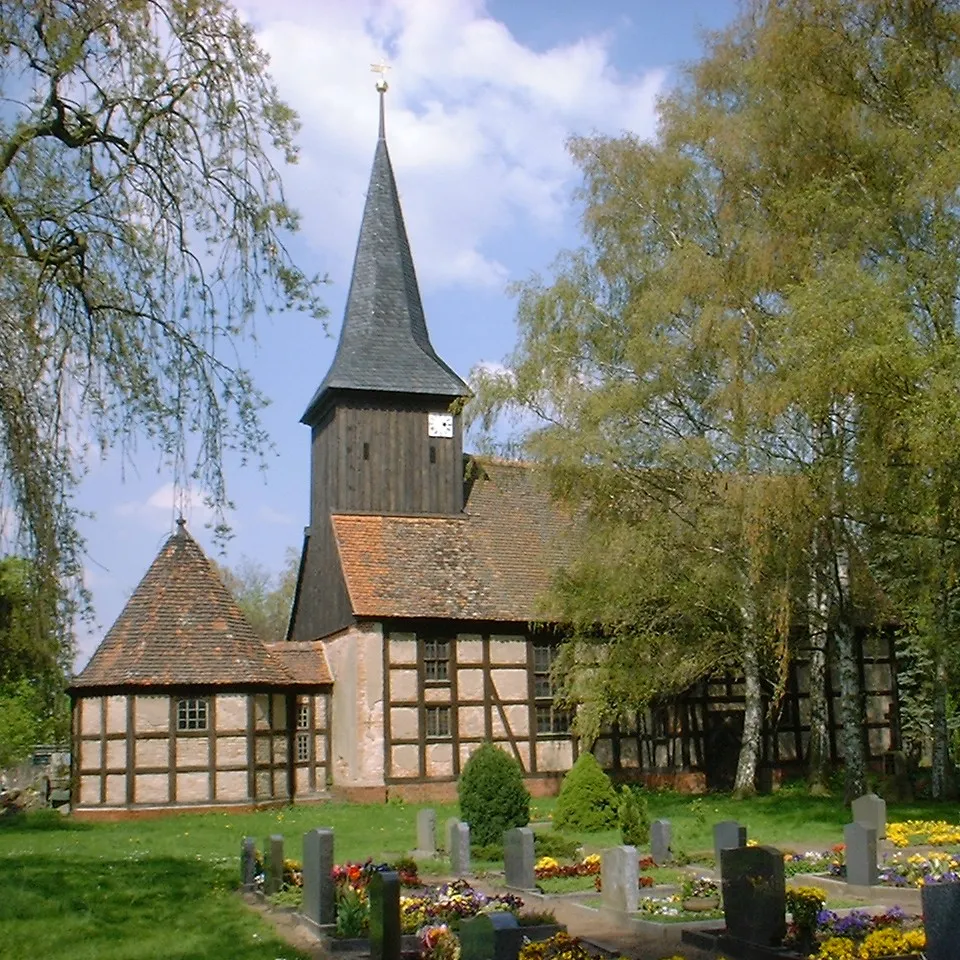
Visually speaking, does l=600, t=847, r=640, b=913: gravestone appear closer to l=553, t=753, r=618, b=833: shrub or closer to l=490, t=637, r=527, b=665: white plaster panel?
l=553, t=753, r=618, b=833: shrub

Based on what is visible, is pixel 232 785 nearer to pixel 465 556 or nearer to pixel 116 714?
pixel 116 714

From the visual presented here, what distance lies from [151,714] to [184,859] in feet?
27.4

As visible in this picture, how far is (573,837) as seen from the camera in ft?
61.4

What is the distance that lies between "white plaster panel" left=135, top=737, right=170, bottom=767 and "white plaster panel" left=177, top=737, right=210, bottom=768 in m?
0.26

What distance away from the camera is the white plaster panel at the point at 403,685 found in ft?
87.5

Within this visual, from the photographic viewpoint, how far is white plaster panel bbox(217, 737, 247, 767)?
2506 centimetres

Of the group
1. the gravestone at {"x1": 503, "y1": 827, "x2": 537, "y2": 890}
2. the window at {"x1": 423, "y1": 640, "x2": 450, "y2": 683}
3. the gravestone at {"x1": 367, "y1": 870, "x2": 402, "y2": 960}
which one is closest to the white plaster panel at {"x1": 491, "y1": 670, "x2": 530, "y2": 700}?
the window at {"x1": 423, "y1": 640, "x2": 450, "y2": 683}

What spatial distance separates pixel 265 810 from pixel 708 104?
16.4 metres

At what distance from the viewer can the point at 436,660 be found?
89.4 ft

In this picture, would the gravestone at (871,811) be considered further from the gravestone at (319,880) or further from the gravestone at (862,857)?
the gravestone at (319,880)

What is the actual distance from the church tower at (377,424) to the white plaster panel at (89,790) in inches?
255

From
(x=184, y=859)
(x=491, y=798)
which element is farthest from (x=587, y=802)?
(x=184, y=859)

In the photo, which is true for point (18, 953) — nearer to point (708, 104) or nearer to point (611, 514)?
point (611, 514)

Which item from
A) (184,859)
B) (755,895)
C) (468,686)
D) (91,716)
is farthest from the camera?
(468,686)
